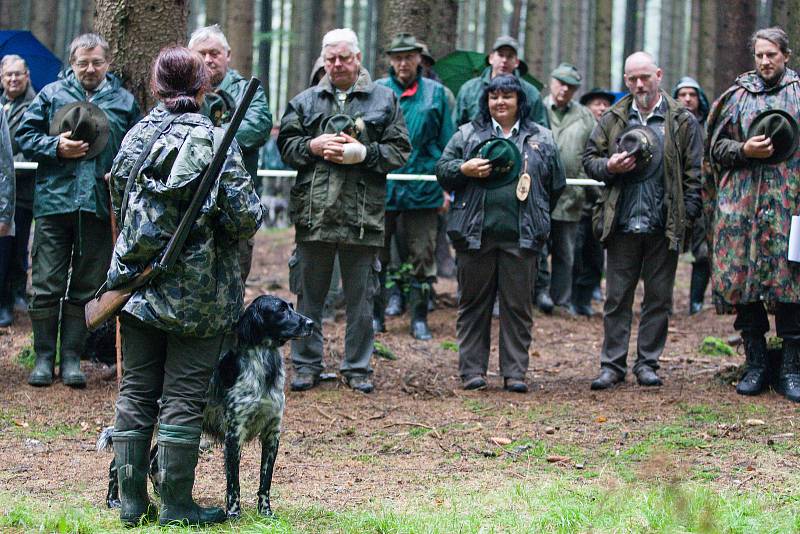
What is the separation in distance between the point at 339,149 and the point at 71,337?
2610mm

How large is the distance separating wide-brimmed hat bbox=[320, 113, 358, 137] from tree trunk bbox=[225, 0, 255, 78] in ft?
28.5

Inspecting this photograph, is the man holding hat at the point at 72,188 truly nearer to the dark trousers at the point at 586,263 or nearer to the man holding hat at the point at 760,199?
the man holding hat at the point at 760,199

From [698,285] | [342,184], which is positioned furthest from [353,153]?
[698,285]

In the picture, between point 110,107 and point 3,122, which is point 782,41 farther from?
point 3,122

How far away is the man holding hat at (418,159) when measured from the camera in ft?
32.9

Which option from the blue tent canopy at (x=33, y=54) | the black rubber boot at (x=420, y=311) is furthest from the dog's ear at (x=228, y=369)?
the blue tent canopy at (x=33, y=54)

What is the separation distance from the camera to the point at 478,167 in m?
7.96

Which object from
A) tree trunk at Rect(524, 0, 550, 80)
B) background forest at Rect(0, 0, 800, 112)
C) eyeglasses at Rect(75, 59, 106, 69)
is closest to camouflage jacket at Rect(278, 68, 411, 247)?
background forest at Rect(0, 0, 800, 112)

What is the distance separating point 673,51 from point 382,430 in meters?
27.2

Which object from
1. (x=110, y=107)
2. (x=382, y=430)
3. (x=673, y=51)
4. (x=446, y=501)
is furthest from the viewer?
(x=673, y=51)

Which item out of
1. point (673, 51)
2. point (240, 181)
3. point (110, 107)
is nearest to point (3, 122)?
point (110, 107)

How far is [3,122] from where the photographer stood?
7457 mm

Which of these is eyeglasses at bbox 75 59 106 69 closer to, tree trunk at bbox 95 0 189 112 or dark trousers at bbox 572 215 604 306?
tree trunk at bbox 95 0 189 112

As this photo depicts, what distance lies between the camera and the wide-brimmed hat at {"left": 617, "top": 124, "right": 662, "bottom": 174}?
8.01 meters
